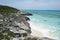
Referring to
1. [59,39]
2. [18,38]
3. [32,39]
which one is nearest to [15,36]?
[18,38]

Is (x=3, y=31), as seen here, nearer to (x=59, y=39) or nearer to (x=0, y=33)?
(x=0, y=33)

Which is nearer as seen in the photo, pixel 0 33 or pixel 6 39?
pixel 6 39

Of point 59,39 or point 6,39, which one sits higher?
point 6,39

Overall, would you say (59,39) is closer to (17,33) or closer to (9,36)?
(17,33)

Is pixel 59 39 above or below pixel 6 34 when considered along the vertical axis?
below

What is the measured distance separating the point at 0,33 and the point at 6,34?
415mm

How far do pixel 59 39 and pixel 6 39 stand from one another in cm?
560

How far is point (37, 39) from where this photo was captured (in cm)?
1018

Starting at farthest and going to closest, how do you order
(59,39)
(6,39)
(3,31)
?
(59,39), (3,31), (6,39)

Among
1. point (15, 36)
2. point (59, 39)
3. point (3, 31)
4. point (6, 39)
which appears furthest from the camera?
point (59, 39)

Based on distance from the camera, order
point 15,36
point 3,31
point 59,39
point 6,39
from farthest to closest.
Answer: point 59,39 → point 3,31 → point 15,36 → point 6,39

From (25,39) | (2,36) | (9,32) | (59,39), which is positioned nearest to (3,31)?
(9,32)

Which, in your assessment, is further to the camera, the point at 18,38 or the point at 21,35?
the point at 21,35

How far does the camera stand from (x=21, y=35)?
11.0 meters
